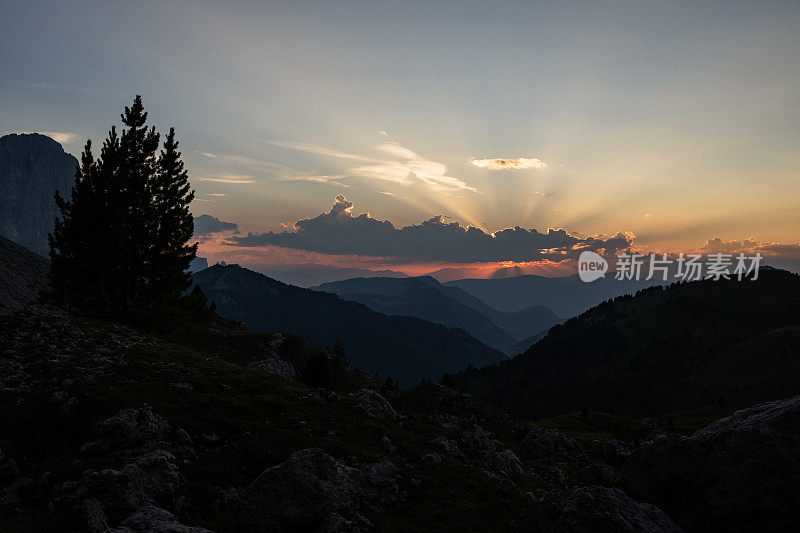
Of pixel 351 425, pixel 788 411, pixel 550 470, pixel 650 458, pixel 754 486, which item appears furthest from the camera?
pixel 550 470

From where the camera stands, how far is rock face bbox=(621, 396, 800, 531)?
1469 centimetres

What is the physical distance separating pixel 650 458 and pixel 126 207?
48.2m

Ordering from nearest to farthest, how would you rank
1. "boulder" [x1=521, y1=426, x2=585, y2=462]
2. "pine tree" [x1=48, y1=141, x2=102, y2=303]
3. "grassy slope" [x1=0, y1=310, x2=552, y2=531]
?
"grassy slope" [x1=0, y1=310, x2=552, y2=531]
"pine tree" [x1=48, y1=141, x2=102, y2=303]
"boulder" [x1=521, y1=426, x2=585, y2=462]

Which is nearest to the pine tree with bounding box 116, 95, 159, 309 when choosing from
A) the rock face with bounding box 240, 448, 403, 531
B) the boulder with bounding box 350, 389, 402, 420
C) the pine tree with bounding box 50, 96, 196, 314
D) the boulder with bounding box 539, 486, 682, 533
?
the pine tree with bounding box 50, 96, 196, 314

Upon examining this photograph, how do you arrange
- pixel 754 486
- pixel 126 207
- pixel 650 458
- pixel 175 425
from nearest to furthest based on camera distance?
pixel 754 486 < pixel 650 458 < pixel 175 425 < pixel 126 207

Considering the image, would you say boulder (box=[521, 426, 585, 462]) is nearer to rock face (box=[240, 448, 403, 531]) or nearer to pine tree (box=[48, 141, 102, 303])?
rock face (box=[240, 448, 403, 531])

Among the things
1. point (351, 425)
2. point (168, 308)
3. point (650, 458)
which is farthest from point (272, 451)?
A: point (168, 308)

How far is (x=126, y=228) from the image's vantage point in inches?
1612

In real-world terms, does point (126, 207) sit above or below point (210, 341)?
above

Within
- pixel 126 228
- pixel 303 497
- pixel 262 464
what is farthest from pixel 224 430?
pixel 126 228

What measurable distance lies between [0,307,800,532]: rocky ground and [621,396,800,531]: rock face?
0.18 ft

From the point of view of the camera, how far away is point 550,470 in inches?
1278

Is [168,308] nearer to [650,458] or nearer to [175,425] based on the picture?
[175,425]

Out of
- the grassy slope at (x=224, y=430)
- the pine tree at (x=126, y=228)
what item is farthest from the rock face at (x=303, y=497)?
the pine tree at (x=126, y=228)
